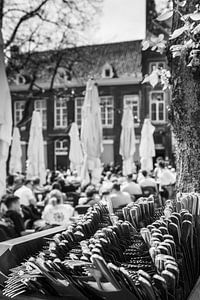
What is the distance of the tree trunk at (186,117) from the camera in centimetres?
267

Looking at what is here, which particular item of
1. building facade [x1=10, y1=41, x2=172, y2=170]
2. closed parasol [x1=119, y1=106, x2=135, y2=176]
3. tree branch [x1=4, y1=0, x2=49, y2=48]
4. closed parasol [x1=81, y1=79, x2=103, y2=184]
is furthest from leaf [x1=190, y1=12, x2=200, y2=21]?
building facade [x1=10, y1=41, x2=172, y2=170]

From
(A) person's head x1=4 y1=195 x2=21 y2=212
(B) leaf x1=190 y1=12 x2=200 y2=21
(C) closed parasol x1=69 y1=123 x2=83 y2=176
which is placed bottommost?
(A) person's head x1=4 y1=195 x2=21 y2=212

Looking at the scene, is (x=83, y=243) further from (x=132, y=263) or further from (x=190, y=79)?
(x=190, y=79)

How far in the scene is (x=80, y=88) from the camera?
3569cm

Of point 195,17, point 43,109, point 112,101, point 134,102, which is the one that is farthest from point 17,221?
point 43,109

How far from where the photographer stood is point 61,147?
128ft

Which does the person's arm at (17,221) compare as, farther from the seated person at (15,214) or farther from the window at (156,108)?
the window at (156,108)

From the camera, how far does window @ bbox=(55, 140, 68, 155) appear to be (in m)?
39.0

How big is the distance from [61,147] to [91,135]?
1144 inches

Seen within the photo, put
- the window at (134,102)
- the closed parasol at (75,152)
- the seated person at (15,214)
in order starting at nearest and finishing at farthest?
the seated person at (15,214), the closed parasol at (75,152), the window at (134,102)

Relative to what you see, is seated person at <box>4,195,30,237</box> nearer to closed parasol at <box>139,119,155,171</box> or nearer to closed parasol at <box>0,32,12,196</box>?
closed parasol at <box>0,32,12,196</box>

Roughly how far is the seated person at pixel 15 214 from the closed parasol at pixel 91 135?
4104 millimetres

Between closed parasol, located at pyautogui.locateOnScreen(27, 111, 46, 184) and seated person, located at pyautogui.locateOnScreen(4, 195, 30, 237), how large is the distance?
711 centimetres

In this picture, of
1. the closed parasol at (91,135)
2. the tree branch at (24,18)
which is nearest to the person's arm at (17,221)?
the closed parasol at (91,135)
